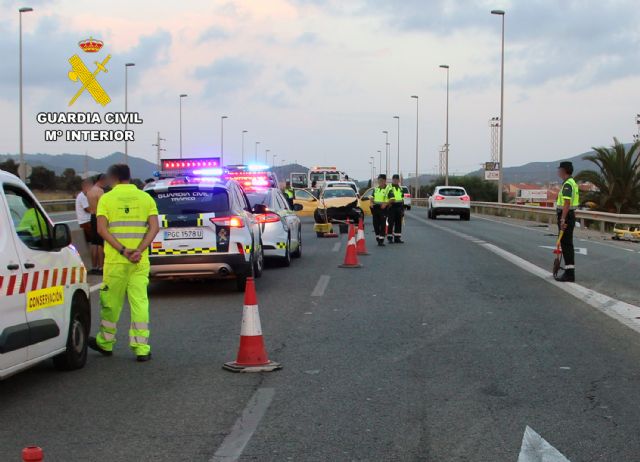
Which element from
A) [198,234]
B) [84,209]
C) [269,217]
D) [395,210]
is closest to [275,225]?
[269,217]

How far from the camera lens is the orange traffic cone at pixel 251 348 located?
7.19 m

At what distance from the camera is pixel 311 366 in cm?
734

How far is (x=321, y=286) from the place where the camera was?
13180 mm

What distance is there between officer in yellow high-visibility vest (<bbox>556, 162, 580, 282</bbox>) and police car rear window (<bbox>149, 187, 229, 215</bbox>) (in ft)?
17.7

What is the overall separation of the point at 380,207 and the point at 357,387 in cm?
1561

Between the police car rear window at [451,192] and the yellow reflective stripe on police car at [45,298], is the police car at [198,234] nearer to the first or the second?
the yellow reflective stripe on police car at [45,298]

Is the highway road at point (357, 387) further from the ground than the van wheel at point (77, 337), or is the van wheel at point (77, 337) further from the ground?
the van wheel at point (77, 337)

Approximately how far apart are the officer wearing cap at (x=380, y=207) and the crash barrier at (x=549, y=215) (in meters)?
9.34

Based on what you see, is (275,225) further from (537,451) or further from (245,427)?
(537,451)

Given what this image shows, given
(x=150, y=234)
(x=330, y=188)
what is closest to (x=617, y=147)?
(x=330, y=188)

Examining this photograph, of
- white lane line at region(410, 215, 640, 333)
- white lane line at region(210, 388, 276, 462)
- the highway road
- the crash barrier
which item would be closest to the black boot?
white lane line at region(410, 215, 640, 333)

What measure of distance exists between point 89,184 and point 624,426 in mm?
11577

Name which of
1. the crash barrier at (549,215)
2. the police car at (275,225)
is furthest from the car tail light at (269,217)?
the crash barrier at (549,215)

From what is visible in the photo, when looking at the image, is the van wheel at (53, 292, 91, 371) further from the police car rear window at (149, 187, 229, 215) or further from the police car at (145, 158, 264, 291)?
the police car rear window at (149, 187, 229, 215)
